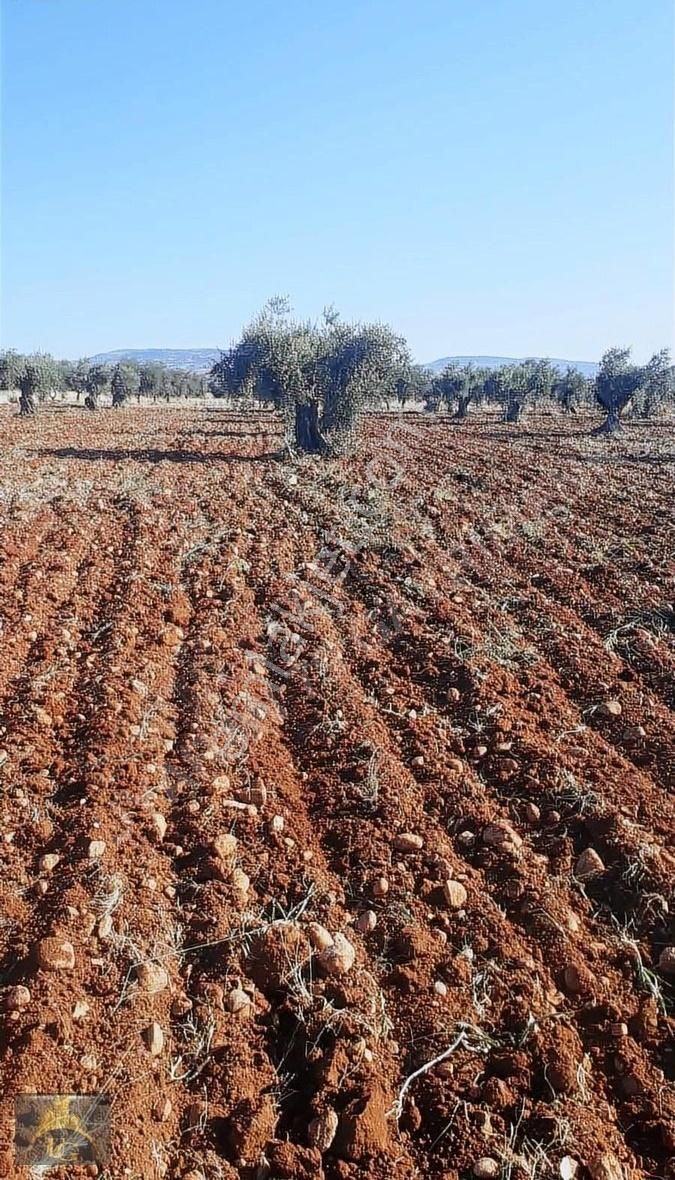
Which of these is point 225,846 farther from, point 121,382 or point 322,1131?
point 121,382

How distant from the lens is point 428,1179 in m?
2.44

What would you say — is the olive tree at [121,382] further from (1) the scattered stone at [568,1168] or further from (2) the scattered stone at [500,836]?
(1) the scattered stone at [568,1168]

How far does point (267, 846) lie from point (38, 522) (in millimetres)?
8212

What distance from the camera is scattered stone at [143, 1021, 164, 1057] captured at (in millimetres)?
2785

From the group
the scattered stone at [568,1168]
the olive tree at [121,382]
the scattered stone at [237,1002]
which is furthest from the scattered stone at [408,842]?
the olive tree at [121,382]

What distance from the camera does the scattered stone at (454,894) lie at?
3547 millimetres

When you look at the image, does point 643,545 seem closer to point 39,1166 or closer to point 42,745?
point 42,745

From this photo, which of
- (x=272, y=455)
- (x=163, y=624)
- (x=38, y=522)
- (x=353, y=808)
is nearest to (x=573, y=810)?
(x=353, y=808)

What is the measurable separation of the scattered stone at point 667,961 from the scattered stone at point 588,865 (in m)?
0.54

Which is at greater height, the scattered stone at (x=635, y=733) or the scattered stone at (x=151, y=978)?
the scattered stone at (x=635, y=733)

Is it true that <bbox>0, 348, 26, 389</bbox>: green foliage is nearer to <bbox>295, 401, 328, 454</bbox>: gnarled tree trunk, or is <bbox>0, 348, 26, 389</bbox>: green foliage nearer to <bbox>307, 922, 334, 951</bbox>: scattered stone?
<bbox>295, 401, 328, 454</bbox>: gnarled tree trunk

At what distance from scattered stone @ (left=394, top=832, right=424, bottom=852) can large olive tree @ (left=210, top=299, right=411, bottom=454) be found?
58.0ft

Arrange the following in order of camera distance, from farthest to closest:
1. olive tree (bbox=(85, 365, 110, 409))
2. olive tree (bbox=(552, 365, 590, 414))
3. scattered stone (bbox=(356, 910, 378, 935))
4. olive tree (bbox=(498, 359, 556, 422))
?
1. olive tree (bbox=(552, 365, 590, 414))
2. olive tree (bbox=(85, 365, 110, 409))
3. olive tree (bbox=(498, 359, 556, 422))
4. scattered stone (bbox=(356, 910, 378, 935))

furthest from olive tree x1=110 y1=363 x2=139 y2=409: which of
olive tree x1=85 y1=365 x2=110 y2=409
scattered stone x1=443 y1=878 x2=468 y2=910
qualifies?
scattered stone x1=443 y1=878 x2=468 y2=910
